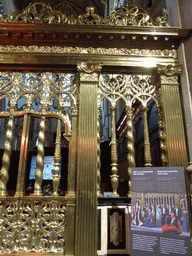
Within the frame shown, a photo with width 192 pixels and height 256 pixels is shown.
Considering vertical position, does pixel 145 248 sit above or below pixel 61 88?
below

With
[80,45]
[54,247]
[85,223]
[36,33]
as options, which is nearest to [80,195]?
[85,223]

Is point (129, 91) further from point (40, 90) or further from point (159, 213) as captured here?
point (159, 213)

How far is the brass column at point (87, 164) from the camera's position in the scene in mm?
2752

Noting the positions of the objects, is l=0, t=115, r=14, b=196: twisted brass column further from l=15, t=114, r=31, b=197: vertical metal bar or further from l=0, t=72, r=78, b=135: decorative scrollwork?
l=0, t=72, r=78, b=135: decorative scrollwork

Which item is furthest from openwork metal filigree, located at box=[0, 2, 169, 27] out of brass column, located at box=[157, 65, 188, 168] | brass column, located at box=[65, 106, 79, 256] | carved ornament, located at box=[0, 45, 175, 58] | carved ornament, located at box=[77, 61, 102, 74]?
brass column, located at box=[65, 106, 79, 256]

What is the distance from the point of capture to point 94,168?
3.03 m

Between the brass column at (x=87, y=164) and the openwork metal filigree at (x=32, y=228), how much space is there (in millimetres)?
342

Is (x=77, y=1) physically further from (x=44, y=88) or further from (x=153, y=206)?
(x=153, y=206)

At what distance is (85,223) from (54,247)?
1.99ft

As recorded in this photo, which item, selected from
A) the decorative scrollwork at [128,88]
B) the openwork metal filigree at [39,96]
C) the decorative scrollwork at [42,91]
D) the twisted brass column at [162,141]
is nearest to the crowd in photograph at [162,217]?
the twisted brass column at [162,141]

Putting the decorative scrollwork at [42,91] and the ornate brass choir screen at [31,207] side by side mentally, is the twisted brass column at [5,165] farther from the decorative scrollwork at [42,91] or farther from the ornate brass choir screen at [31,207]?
the decorative scrollwork at [42,91]

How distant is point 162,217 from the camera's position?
218cm

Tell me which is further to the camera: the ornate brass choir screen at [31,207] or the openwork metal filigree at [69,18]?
the openwork metal filigree at [69,18]

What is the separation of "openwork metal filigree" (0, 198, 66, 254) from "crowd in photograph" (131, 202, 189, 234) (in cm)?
130
